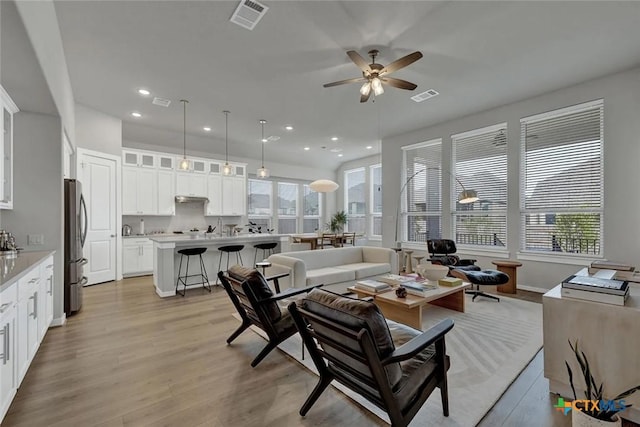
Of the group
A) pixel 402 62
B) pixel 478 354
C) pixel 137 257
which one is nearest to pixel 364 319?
pixel 478 354

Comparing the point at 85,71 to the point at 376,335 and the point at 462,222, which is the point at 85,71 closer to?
the point at 376,335

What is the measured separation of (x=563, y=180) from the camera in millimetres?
4805

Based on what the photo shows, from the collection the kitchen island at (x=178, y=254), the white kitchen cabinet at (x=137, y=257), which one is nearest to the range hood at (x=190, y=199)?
the white kitchen cabinet at (x=137, y=257)

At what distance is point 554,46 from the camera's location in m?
3.50

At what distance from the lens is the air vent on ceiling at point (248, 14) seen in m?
2.76

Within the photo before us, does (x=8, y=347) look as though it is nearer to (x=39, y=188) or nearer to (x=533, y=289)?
(x=39, y=188)

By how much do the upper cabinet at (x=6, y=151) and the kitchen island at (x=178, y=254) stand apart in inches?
74.7

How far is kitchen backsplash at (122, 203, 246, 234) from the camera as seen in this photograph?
6.84 meters

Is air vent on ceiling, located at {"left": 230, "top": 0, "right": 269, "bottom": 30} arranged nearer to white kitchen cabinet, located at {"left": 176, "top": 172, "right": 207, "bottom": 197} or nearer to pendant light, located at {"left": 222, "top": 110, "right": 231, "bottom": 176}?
pendant light, located at {"left": 222, "top": 110, "right": 231, "bottom": 176}

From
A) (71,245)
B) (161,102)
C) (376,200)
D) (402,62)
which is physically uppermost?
(161,102)

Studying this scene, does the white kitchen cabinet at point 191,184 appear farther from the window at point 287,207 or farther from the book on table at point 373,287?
the book on table at point 373,287

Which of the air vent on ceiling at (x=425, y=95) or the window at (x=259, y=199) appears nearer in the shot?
the air vent on ceiling at (x=425, y=95)

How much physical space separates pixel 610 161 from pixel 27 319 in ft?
23.1

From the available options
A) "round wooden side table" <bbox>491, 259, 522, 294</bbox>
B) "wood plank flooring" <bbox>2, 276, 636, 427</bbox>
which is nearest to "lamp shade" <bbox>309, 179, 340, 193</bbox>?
"round wooden side table" <bbox>491, 259, 522, 294</bbox>
